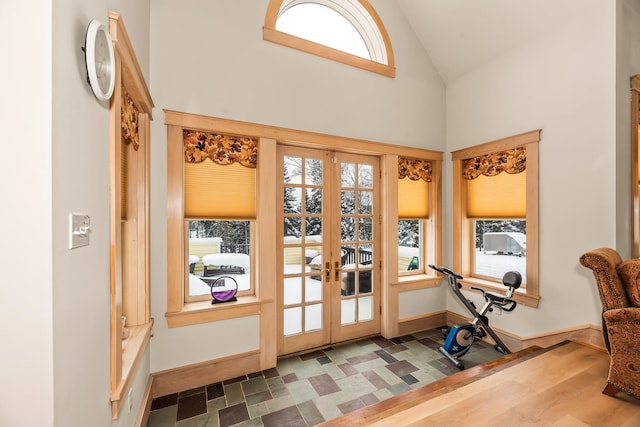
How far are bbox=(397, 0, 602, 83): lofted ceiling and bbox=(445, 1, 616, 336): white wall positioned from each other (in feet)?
0.34

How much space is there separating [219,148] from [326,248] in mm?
1538

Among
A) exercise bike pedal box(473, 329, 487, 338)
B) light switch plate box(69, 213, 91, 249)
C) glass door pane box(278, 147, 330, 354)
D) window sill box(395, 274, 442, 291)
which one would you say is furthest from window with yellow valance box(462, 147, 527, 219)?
light switch plate box(69, 213, 91, 249)

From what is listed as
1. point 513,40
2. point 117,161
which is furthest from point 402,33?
point 117,161

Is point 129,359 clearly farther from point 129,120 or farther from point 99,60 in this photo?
point 99,60

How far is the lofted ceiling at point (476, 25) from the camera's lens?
281 centimetres

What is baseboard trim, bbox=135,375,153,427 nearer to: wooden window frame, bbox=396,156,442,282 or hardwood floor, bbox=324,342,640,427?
hardwood floor, bbox=324,342,640,427

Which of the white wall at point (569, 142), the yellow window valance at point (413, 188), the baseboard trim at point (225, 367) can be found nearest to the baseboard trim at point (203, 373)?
the baseboard trim at point (225, 367)

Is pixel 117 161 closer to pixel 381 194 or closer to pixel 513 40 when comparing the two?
pixel 381 194

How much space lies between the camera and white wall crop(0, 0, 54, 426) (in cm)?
85

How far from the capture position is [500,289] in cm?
328

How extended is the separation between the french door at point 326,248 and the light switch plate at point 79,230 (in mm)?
1894

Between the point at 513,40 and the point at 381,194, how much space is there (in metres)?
2.20

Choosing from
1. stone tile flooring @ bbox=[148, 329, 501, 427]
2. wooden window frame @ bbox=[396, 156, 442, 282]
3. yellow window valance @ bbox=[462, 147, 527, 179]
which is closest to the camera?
stone tile flooring @ bbox=[148, 329, 501, 427]

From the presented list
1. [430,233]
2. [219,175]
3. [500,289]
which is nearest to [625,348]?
[500,289]
